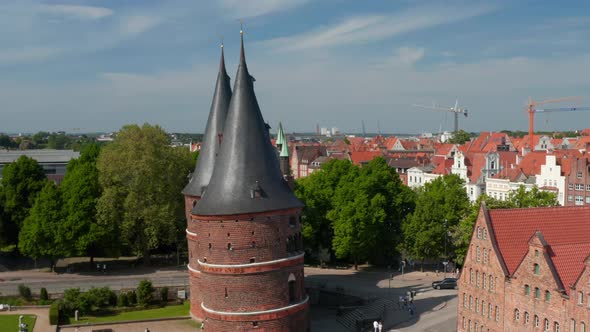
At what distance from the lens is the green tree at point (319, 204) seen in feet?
219

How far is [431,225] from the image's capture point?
209 ft

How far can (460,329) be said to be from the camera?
1751 inches

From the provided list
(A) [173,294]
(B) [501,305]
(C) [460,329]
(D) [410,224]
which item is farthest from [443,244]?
(A) [173,294]

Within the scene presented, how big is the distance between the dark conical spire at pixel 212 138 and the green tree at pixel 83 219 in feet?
60.6

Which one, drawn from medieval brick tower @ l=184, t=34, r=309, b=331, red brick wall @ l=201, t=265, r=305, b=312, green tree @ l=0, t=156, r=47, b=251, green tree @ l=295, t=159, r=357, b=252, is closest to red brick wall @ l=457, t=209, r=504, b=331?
medieval brick tower @ l=184, t=34, r=309, b=331

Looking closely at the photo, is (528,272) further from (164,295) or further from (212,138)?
(164,295)

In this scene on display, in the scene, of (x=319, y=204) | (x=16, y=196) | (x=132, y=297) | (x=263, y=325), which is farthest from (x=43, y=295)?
(x=319, y=204)

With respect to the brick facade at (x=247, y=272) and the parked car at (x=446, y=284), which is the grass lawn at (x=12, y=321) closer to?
the brick facade at (x=247, y=272)

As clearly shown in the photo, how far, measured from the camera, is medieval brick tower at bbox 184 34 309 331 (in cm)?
3931

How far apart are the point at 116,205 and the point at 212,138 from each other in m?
20.5

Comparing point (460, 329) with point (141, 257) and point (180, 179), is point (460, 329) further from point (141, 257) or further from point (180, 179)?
point (141, 257)

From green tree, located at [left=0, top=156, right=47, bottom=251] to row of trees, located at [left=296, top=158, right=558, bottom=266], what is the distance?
30722mm

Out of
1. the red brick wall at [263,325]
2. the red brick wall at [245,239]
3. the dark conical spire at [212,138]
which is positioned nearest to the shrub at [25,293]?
the dark conical spire at [212,138]

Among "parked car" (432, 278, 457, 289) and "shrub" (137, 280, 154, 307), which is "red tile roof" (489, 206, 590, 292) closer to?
"parked car" (432, 278, 457, 289)
